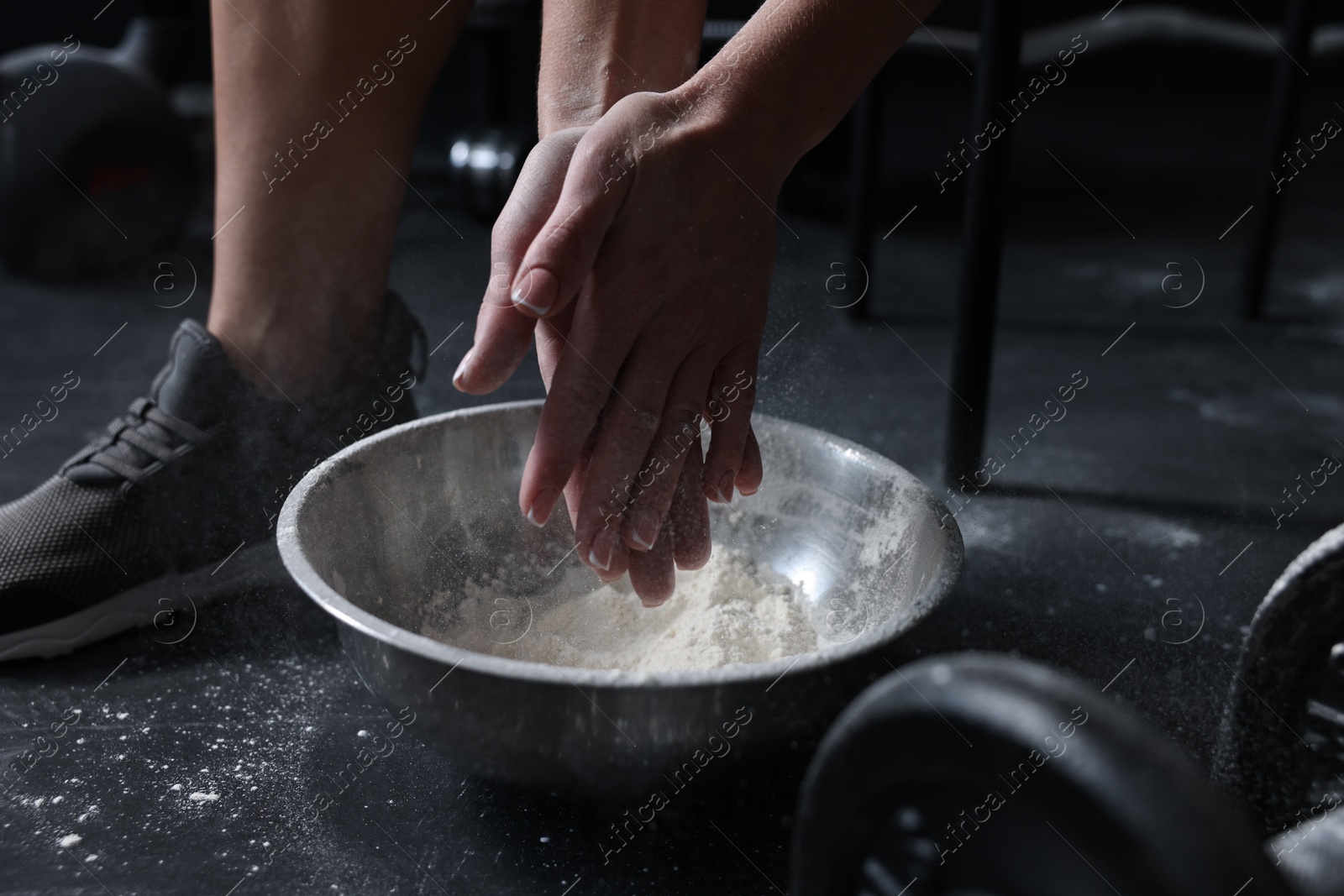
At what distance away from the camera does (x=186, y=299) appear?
5.49 feet

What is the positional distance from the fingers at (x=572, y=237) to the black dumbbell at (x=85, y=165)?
4.96 ft

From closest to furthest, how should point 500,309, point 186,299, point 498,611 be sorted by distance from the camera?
1. point 500,309
2. point 498,611
3. point 186,299

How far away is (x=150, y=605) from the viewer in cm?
87

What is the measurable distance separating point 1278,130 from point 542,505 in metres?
1.38

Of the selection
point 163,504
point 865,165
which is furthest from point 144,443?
point 865,165

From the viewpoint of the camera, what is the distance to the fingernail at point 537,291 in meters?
0.56

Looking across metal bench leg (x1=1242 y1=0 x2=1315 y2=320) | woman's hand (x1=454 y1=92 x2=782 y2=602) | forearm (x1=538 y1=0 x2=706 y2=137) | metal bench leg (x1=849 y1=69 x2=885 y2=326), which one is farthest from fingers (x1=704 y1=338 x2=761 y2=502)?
metal bench leg (x1=1242 y1=0 x2=1315 y2=320)

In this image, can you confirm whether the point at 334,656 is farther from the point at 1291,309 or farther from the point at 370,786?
the point at 1291,309

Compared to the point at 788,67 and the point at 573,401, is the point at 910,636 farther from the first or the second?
the point at 788,67

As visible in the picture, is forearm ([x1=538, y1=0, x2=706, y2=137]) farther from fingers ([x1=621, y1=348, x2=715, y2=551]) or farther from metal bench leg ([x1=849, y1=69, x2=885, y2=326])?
metal bench leg ([x1=849, y1=69, x2=885, y2=326])

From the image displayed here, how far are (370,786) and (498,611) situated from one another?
169 millimetres

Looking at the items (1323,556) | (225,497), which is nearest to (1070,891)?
(1323,556)

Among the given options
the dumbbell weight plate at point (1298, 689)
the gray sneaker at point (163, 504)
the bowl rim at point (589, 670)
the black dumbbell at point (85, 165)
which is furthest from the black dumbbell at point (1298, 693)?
the black dumbbell at point (85, 165)

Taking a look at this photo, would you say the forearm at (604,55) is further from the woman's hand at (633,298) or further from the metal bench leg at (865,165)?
the metal bench leg at (865,165)
